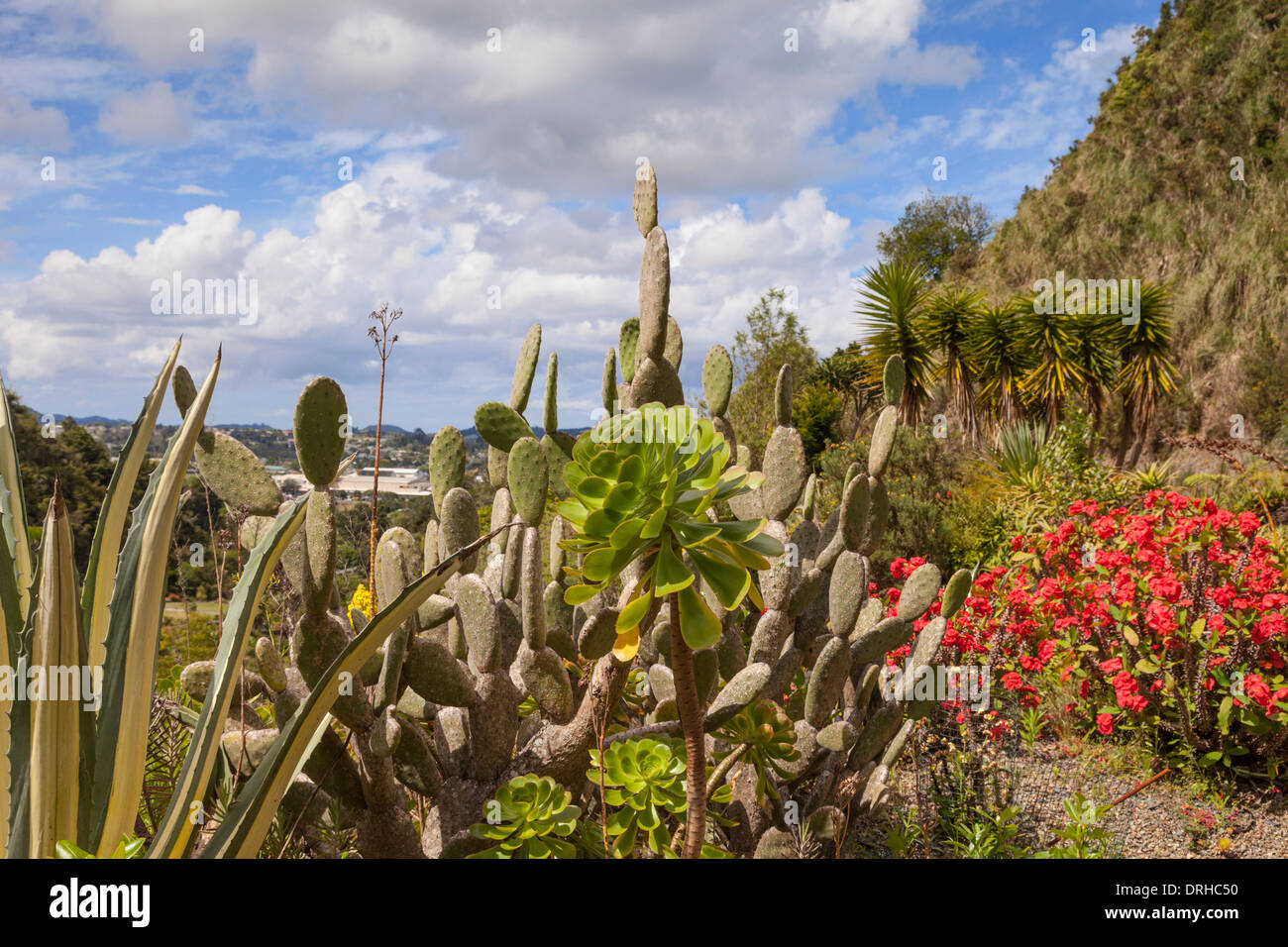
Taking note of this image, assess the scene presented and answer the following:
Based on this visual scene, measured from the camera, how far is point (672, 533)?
3.83ft

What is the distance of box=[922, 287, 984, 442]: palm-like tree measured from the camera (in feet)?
44.9

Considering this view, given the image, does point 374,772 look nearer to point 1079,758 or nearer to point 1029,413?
point 1079,758

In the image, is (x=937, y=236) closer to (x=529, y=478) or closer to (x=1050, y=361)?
(x=1050, y=361)

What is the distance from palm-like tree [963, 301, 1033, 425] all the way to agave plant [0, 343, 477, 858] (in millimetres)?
13840

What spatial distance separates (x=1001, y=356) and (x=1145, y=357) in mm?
2651

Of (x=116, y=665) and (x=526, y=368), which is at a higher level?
(x=526, y=368)

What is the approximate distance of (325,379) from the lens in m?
1.56

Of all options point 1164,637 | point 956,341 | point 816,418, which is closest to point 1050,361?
point 956,341

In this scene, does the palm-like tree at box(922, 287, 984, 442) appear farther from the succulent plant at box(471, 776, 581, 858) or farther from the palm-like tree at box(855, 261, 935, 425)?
the succulent plant at box(471, 776, 581, 858)

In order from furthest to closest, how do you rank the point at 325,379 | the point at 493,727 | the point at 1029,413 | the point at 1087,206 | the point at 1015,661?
the point at 1087,206 < the point at 1029,413 < the point at 1015,661 < the point at 493,727 < the point at 325,379

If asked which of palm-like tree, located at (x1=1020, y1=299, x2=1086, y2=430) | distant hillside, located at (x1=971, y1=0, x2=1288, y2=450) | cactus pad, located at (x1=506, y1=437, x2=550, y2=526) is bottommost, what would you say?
cactus pad, located at (x1=506, y1=437, x2=550, y2=526)

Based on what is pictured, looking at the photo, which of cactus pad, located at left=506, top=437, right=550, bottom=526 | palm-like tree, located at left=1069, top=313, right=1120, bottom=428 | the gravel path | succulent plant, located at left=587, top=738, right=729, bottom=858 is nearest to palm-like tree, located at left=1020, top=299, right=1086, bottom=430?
palm-like tree, located at left=1069, top=313, right=1120, bottom=428
